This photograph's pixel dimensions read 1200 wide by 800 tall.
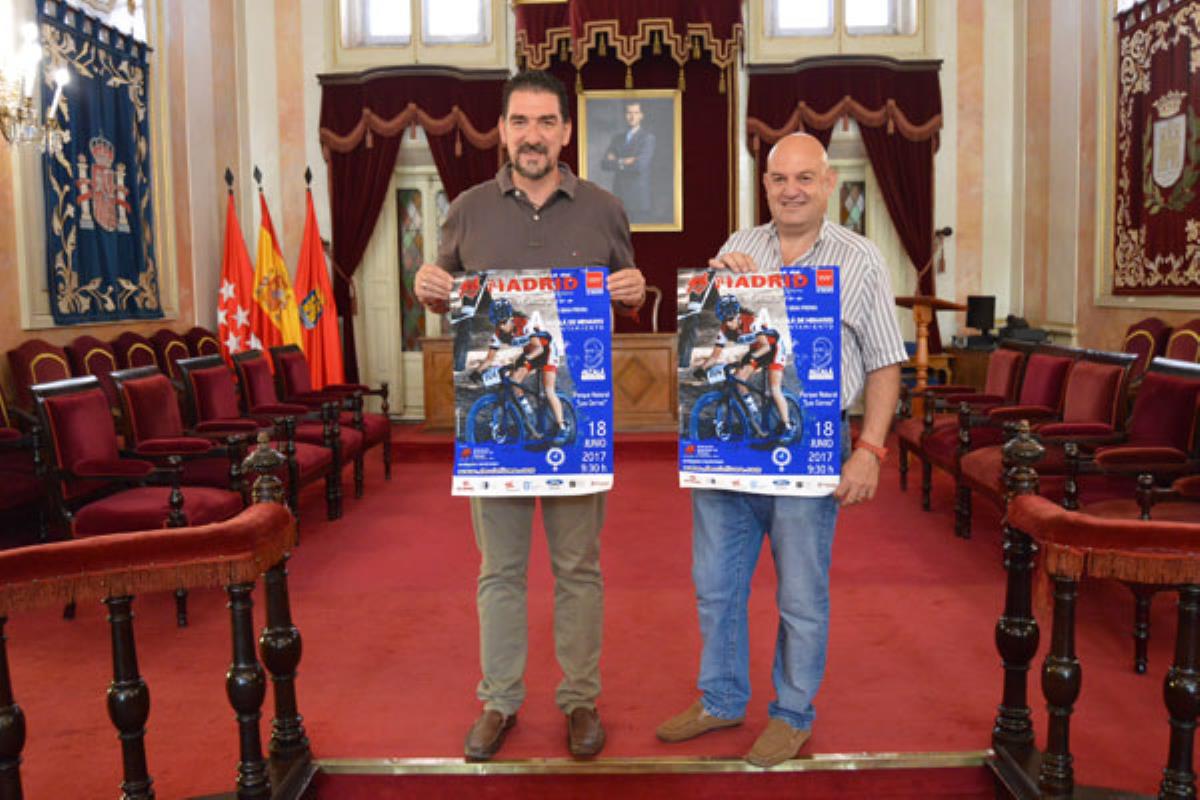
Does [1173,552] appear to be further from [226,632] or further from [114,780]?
[226,632]

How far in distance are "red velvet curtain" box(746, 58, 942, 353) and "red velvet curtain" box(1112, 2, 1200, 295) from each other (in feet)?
7.06

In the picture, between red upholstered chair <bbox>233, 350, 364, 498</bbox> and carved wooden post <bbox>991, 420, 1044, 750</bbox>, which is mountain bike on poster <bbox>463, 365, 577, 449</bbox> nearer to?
carved wooden post <bbox>991, 420, 1044, 750</bbox>

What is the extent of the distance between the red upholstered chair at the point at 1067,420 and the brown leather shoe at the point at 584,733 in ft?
8.06

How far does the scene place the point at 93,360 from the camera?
619 cm

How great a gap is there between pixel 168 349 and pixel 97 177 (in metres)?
1.22

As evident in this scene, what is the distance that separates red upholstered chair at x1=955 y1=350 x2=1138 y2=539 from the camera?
4.57 m

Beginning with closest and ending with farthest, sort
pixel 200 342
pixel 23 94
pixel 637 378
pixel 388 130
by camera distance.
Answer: pixel 23 94 → pixel 200 342 → pixel 637 378 → pixel 388 130

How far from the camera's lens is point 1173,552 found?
214cm

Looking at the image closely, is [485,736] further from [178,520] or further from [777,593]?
[178,520]

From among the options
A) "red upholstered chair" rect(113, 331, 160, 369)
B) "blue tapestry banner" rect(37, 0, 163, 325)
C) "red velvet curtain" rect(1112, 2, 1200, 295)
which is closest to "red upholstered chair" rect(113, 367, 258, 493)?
"red upholstered chair" rect(113, 331, 160, 369)

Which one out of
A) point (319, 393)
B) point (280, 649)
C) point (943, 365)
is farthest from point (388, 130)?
point (280, 649)

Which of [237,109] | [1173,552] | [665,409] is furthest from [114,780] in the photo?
[237,109]

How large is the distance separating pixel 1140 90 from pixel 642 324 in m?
4.52

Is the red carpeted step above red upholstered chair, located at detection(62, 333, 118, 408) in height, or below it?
below
